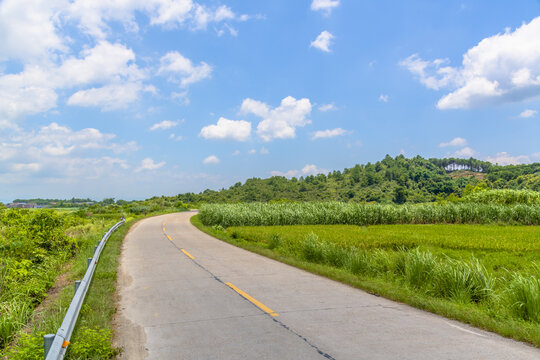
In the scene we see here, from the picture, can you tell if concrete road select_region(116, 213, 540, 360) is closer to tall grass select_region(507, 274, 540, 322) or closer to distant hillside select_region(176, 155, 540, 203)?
tall grass select_region(507, 274, 540, 322)

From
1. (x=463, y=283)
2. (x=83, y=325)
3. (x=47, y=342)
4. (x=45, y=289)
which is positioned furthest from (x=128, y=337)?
(x=463, y=283)

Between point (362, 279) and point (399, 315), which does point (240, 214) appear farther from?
point (399, 315)

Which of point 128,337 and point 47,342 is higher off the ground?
point 47,342

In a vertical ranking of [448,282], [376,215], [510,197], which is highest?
[510,197]

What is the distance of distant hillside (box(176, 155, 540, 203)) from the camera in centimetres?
10169

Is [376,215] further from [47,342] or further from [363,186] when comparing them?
[363,186]

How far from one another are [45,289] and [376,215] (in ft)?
94.5

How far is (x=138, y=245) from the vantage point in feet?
59.3

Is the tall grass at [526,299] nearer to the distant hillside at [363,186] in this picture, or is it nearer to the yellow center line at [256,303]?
the yellow center line at [256,303]

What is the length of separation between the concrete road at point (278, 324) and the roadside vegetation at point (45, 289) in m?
0.44

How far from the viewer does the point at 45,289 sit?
9383 mm

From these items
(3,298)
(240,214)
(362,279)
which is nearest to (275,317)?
(362,279)

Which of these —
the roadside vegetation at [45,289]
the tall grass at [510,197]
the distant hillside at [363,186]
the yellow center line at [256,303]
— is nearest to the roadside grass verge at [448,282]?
the yellow center line at [256,303]

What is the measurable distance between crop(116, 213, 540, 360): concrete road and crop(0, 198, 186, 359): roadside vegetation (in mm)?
443
